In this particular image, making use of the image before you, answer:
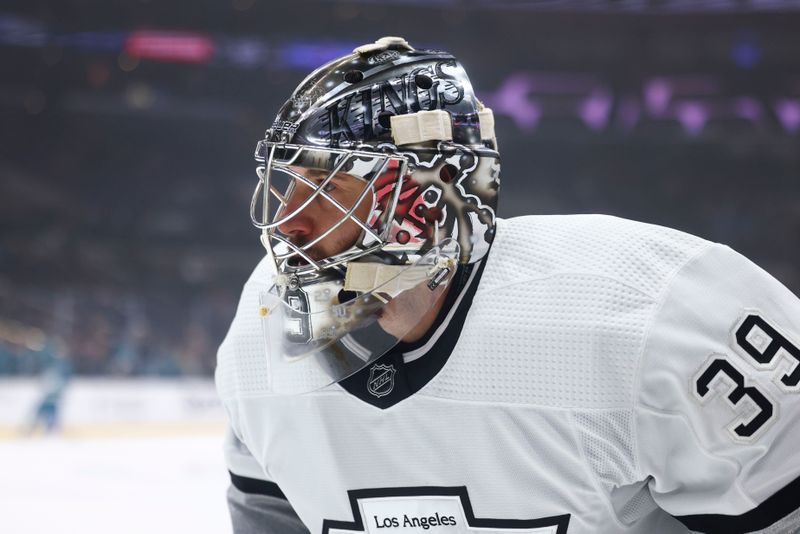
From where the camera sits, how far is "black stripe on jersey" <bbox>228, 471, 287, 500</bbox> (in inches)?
51.2

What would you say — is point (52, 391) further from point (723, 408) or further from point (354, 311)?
point (723, 408)

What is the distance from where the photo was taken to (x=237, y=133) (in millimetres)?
7254

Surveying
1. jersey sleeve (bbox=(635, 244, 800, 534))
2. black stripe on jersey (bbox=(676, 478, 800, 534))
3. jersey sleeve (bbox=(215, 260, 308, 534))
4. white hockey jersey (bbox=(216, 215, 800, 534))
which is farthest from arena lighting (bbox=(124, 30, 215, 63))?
black stripe on jersey (bbox=(676, 478, 800, 534))

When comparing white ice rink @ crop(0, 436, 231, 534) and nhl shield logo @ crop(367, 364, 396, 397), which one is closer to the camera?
nhl shield logo @ crop(367, 364, 396, 397)

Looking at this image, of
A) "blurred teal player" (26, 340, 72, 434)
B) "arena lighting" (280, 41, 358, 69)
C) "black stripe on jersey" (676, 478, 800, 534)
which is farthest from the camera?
"arena lighting" (280, 41, 358, 69)

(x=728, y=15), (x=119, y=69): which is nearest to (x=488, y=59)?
(x=728, y=15)

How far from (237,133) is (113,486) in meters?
4.27

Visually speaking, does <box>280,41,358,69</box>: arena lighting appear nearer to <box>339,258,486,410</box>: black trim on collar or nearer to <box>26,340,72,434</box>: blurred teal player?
<box>26,340,72,434</box>: blurred teal player

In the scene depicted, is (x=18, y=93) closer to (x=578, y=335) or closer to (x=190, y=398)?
(x=190, y=398)

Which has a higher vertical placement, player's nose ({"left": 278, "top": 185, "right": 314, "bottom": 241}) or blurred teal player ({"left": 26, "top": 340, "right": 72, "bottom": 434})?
player's nose ({"left": 278, "top": 185, "right": 314, "bottom": 241})

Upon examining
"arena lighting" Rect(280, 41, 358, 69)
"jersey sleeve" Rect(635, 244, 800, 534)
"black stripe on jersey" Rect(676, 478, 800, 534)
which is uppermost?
"arena lighting" Rect(280, 41, 358, 69)

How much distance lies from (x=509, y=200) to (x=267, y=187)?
20.9ft

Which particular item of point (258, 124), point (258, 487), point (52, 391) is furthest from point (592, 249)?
point (258, 124)

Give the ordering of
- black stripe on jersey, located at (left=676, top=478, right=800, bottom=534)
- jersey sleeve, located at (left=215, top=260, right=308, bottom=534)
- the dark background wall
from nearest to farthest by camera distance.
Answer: black stripe on jersey, located at (left=676, top=478, right=800, bottom=534), jersey sleeve, located at (left=215, top=260, right=308, bottom=534), the dark background wall
